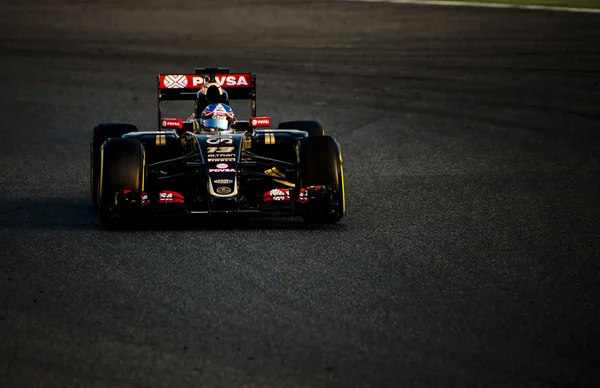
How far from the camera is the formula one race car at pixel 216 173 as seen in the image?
10.2 m

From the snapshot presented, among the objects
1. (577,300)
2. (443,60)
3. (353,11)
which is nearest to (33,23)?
(353,11)

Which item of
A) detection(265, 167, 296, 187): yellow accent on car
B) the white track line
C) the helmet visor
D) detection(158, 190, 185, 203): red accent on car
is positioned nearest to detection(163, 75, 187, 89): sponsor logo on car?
the helmet visor

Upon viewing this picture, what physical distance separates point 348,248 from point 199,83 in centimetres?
329

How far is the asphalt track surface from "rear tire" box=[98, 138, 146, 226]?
13 centimetres

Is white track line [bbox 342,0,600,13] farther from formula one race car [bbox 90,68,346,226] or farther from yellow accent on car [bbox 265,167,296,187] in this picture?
yellow accent on car [bbox 265,167,296,187]

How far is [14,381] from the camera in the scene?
6.34m

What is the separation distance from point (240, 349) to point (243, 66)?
14570 mm

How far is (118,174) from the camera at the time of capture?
1036 centimetres

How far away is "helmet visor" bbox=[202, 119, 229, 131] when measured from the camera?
453 inches

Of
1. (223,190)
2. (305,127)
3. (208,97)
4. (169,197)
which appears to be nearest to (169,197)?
(169,197)

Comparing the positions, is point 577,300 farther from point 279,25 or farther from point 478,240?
point 279,25

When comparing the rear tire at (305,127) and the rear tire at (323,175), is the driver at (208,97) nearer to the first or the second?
the rear tire at (305,127)

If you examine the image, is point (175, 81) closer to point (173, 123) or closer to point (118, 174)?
point (173, 123)

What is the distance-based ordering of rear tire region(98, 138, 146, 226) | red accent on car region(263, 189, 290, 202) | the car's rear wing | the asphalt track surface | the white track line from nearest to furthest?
1. the asphalt track surface
2. rear tire region(98, 138, 146, 226)
3. red accent on car region(263, 189, 290, 202)
4. the car's rear wing
5. the white track line
